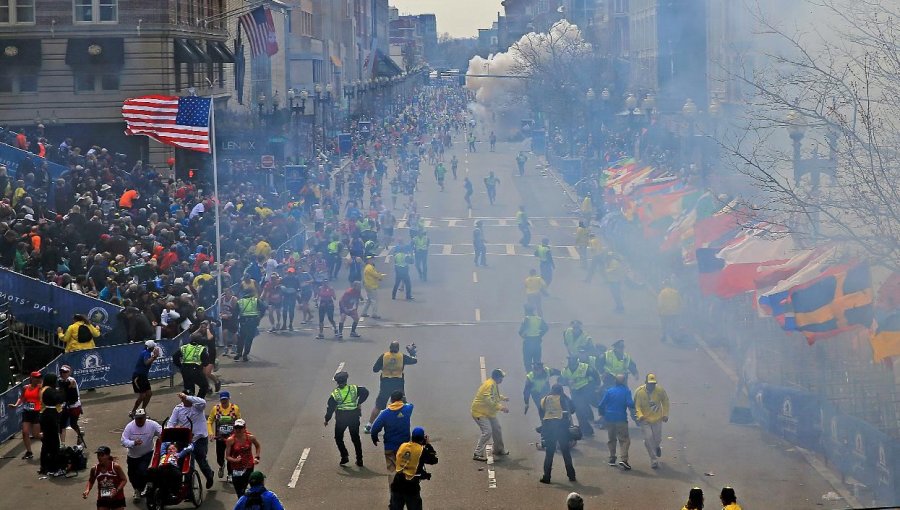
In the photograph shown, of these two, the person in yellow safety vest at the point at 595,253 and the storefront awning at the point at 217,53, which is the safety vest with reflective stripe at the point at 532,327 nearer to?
the person in yellow safety vest at the point at 595,253

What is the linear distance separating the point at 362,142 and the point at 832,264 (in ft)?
186

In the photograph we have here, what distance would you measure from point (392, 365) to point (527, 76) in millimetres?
66301

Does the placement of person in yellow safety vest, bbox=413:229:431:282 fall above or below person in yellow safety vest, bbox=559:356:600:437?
above

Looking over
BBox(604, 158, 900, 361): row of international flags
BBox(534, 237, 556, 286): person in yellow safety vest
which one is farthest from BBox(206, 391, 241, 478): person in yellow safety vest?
BBox(534, 237, 556, 286): person in yellow safety vest

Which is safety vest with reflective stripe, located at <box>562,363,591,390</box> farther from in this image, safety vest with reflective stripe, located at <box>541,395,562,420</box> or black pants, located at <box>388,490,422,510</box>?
black pants, located at <box>388,490,422,510</box>

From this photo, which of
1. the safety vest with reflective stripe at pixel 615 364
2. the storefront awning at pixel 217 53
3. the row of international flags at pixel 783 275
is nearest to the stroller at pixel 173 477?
the safety vest with reflective stripe at pixel 615 364

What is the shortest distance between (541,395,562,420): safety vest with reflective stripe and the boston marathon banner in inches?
353

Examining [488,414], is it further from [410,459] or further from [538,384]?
[410,459]

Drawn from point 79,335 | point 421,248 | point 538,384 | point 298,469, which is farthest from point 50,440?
point 421,248

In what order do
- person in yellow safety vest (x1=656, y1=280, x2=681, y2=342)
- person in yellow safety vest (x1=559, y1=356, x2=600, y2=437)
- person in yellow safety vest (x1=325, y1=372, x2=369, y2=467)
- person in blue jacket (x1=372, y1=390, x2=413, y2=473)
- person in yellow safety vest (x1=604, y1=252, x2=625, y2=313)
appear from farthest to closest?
person in yellow safety vest (x1=604, y1=252, x2=625, y2=313)
person in yellow safety vest (x1=656, y1=280, x2=681, y2=342)
person in yellow safety vest (x1=559, y1=356, x2=600, y2=437)
person in yellow safety vest (x1=325, y1=372, x2=369, y2=467)
person in blue jacket (x1=372, y1=390, x2=413, y2=473)

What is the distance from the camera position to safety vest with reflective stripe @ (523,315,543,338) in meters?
21.0

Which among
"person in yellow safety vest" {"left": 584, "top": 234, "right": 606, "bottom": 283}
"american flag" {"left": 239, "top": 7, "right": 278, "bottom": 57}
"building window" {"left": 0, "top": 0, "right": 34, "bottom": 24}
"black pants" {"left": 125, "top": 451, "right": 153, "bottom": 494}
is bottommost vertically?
"black pants" {"left": 125, "top": 451, "right": 153, "bottom": 494}

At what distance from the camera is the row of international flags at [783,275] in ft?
51.5

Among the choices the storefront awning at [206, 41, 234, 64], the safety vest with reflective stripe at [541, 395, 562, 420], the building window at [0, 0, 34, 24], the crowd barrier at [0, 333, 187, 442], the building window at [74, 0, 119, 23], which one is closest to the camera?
the safety vest with reflective stripe at [541, 395, 562, 420]
